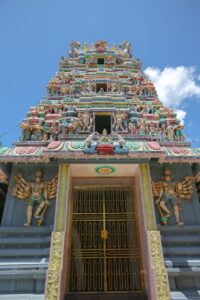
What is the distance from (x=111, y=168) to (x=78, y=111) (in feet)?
15.5

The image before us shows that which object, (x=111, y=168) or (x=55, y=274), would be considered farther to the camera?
(x=111, y=168)

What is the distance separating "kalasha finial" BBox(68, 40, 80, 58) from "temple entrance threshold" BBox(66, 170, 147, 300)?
13.1 meters

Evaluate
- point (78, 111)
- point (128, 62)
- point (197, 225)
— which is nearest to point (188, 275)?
point (197, 225)

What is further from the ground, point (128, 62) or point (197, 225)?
point (128, 62)

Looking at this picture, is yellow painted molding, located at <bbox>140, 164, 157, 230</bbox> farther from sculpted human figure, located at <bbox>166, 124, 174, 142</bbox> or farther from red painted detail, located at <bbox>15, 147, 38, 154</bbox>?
red painted detail, located at <bbox>15, 147, 38, 154</bbox>

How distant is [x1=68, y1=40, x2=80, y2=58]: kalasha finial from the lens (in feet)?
65.5

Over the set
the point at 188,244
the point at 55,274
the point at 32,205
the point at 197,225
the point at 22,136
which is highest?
the point at 22,136

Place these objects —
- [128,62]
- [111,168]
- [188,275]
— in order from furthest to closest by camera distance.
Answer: [128,62] → [111,168] → [188,275]

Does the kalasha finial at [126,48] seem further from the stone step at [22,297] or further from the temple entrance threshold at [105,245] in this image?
the stone step at [22,297]

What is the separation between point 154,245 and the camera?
8188 mm

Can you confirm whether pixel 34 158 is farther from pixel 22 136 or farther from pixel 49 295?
pixel 49 295

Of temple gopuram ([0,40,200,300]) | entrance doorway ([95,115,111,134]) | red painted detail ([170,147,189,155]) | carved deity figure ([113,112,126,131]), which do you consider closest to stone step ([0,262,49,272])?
temple gopuram ([0,40,200,300])

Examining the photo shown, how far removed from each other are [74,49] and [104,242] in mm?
16420

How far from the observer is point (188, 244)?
29.2ft
